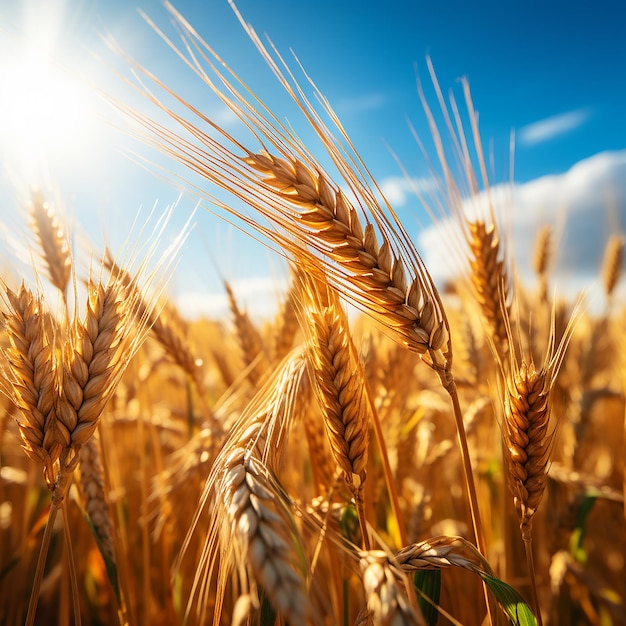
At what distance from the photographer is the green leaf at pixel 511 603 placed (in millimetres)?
928

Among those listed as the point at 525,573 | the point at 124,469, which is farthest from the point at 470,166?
the point at 124,469

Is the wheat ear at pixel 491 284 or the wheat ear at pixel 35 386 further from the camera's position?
the wheat ear at pixel 491 284

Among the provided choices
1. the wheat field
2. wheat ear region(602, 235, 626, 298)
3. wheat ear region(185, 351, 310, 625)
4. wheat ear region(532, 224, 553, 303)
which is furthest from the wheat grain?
wheat ear region(602, 235, 626, 298)

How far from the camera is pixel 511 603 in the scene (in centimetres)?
94

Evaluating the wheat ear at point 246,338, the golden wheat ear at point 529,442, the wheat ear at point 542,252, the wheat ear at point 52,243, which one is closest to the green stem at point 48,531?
the wheat ear at point 52,243

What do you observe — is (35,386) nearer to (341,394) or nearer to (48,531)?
(48,531)

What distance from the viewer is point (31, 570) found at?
236 centimetres

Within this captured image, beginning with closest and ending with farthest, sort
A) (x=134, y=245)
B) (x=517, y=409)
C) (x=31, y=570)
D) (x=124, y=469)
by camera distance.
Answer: (x=517, y=409), (x=134, y=245), (x=31, y=570), (x=124, y=469)

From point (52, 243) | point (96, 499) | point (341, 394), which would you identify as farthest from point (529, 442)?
point (52, 243)

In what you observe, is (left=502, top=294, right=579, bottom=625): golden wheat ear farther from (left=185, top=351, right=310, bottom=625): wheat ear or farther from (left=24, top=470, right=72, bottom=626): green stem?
(left=24, top=470, right=72, bottom=626): green stem

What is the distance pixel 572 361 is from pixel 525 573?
1.44 m

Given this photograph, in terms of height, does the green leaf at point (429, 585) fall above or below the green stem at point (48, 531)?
below

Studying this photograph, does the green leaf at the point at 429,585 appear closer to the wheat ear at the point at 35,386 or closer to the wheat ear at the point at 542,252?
the wheat ear at the point at 35,386

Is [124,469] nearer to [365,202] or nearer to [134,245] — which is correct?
[134,245]
